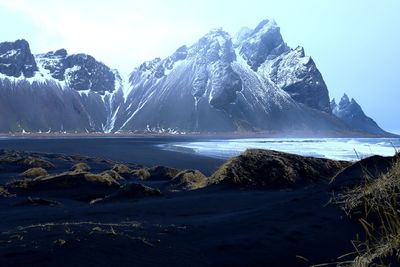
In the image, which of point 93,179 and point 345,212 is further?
point 93,179

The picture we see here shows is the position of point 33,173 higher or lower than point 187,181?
lower

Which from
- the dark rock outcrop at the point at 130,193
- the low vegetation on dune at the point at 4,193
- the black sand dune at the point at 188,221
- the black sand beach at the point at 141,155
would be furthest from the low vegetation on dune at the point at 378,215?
the black sand beach at the point at 141,155

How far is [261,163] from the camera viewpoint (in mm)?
18891

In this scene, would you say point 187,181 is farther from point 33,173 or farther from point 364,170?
point 33,173

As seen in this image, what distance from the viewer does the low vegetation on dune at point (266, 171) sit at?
1841cm

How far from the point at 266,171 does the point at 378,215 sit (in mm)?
9150

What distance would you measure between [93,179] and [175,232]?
36.0ft

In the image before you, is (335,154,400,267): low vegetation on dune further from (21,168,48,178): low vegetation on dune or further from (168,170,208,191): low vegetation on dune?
(21,168,48,178): low vegetation on dune

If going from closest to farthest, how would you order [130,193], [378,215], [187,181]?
[378,215] → [130,193] → [187,181]

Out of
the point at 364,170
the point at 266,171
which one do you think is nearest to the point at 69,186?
the point at 266,171

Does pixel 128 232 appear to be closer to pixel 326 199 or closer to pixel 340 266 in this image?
pixel 340 266

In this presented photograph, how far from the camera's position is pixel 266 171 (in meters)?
18.8

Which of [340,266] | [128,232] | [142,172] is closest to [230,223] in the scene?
[128,232]

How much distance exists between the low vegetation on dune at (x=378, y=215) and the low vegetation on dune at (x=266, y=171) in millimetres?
6128
